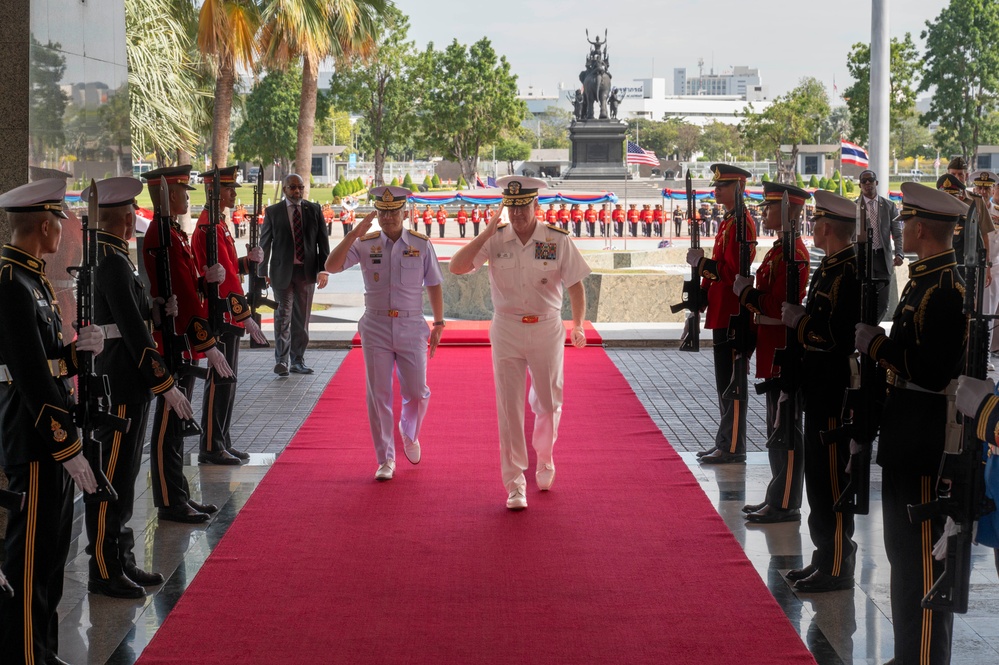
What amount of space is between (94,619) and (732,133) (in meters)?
116

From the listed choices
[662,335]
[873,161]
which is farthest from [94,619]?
[873,161]

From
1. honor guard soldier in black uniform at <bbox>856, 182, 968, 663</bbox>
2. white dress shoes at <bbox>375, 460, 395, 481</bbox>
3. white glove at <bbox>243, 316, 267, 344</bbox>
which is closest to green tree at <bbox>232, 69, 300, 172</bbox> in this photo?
white glove at <bbox>243, 316, 267, 344</bbox>

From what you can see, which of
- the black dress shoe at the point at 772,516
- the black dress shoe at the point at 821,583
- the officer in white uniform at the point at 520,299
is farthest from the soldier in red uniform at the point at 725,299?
the black dress shoe at the point at 821,583

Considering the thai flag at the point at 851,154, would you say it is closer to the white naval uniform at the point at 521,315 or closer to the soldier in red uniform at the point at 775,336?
the soldier in red uniform at the point at 775,336

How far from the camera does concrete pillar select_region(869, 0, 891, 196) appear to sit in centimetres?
1494

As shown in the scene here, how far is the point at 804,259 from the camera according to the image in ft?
22.6

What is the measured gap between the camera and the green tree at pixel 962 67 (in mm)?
62031

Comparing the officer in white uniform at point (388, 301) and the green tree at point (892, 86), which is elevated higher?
Result: the green tree at point (892, 86)

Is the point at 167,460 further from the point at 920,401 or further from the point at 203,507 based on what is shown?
the point at 920,401

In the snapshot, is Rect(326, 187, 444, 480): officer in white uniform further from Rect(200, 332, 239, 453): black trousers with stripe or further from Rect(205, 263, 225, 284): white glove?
Rect(200, 332, 239, 453): black trousers with stripe

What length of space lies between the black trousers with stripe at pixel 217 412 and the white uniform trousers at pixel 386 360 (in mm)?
1189

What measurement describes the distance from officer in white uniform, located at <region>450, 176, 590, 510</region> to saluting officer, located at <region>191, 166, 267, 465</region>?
6.11ft

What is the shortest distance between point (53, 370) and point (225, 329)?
3326 millimetres

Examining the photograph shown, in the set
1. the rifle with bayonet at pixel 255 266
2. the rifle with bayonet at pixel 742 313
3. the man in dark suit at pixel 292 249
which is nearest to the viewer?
the rifle with bayonet at pixel 742 313
